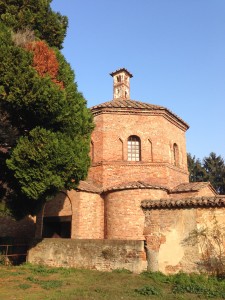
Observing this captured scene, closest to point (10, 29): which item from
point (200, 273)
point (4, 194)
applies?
point (4, 194)

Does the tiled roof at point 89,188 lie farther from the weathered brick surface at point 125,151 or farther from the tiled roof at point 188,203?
the tiled roof at point 188,203

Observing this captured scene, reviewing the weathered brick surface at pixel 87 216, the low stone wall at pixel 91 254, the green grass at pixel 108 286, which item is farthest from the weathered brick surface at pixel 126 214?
the green grass at pixel 108 286

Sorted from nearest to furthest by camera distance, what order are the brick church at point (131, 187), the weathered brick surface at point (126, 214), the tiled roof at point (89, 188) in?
the brick church at point (131, 187) → the weathered brick surface at point (126, 214) → the tiled roof at point (89, 188)

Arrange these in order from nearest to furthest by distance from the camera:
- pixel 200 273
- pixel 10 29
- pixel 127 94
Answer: pixel 200 273
pixel 10 29
pixel 127 94

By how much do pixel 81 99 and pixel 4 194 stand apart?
4.95 meters

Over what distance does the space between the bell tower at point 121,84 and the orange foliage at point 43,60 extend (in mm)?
13469

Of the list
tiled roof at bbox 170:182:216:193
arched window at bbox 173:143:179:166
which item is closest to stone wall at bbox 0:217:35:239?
tiled roof at bbox 170:182:216:193

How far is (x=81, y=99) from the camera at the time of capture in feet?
34.7

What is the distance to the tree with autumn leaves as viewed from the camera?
8641 millimetres

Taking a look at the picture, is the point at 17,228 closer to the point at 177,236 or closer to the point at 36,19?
the point at 177,236

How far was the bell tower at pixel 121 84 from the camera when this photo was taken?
74.2 feet

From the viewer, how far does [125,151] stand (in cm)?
1714

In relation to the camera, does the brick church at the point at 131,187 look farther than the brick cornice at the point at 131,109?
No

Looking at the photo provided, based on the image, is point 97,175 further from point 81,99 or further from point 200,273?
point 200,273
